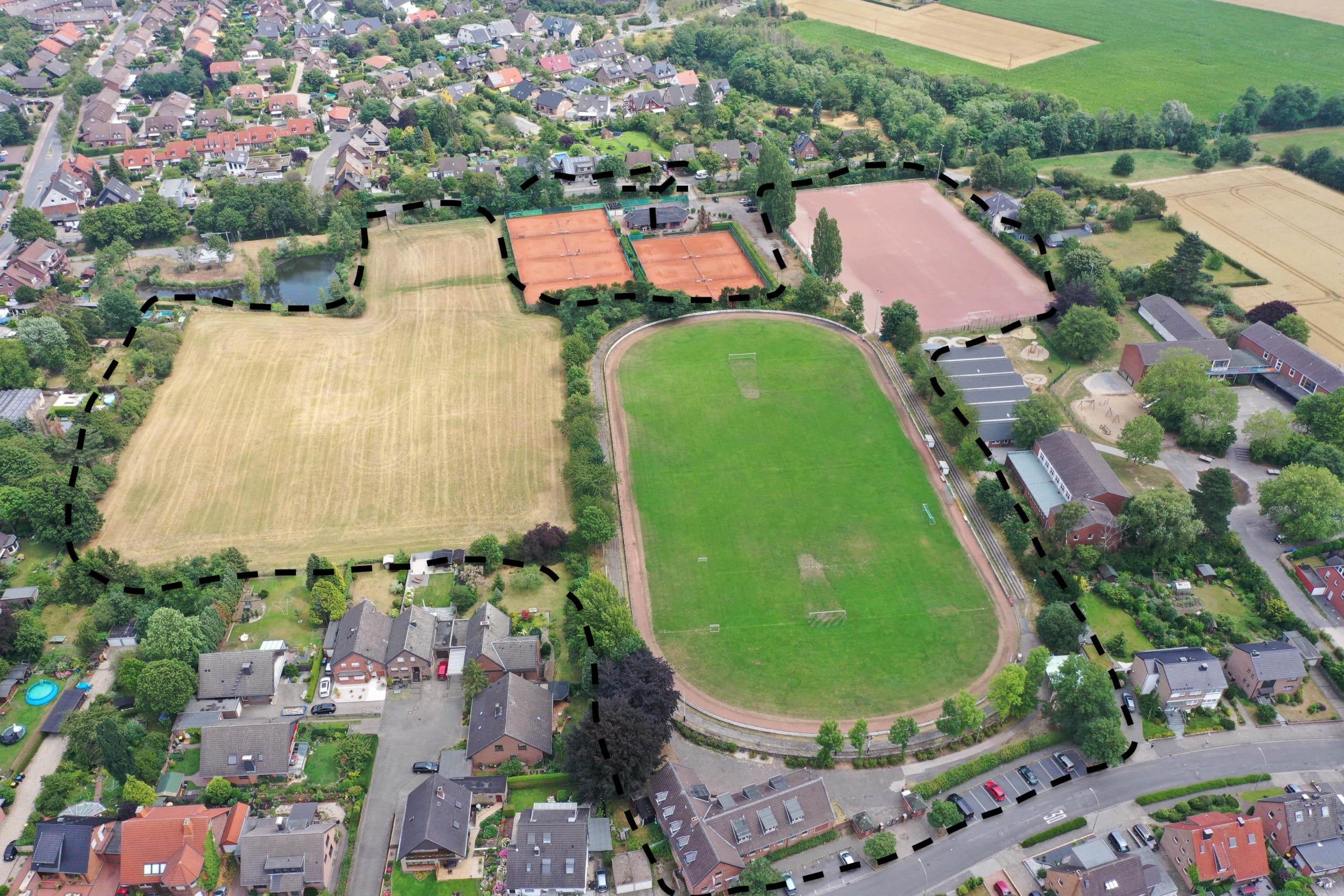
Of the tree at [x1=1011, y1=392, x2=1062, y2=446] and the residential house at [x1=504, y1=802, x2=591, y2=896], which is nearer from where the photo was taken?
the residential house at [x1=504, y1=802, x2=591, y2=896]

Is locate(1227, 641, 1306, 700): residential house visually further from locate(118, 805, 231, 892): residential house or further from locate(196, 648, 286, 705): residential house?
locate(118, 805, 231, 892): residential house

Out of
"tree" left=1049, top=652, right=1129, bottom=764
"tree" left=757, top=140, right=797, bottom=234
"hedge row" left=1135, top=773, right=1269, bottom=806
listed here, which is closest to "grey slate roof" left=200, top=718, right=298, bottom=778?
"tree" left=1049, top=652, right=1129, bottom=764

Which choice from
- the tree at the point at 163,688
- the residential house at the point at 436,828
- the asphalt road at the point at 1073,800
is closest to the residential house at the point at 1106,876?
the asphalt road at the point at 1073,800

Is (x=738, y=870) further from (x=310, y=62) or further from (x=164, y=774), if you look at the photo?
(x=310, y=62)

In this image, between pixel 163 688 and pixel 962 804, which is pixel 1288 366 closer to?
pixel 962 804

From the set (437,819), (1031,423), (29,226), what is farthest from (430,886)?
(29,226)

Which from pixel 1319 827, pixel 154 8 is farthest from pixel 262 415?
pixel 154 8
